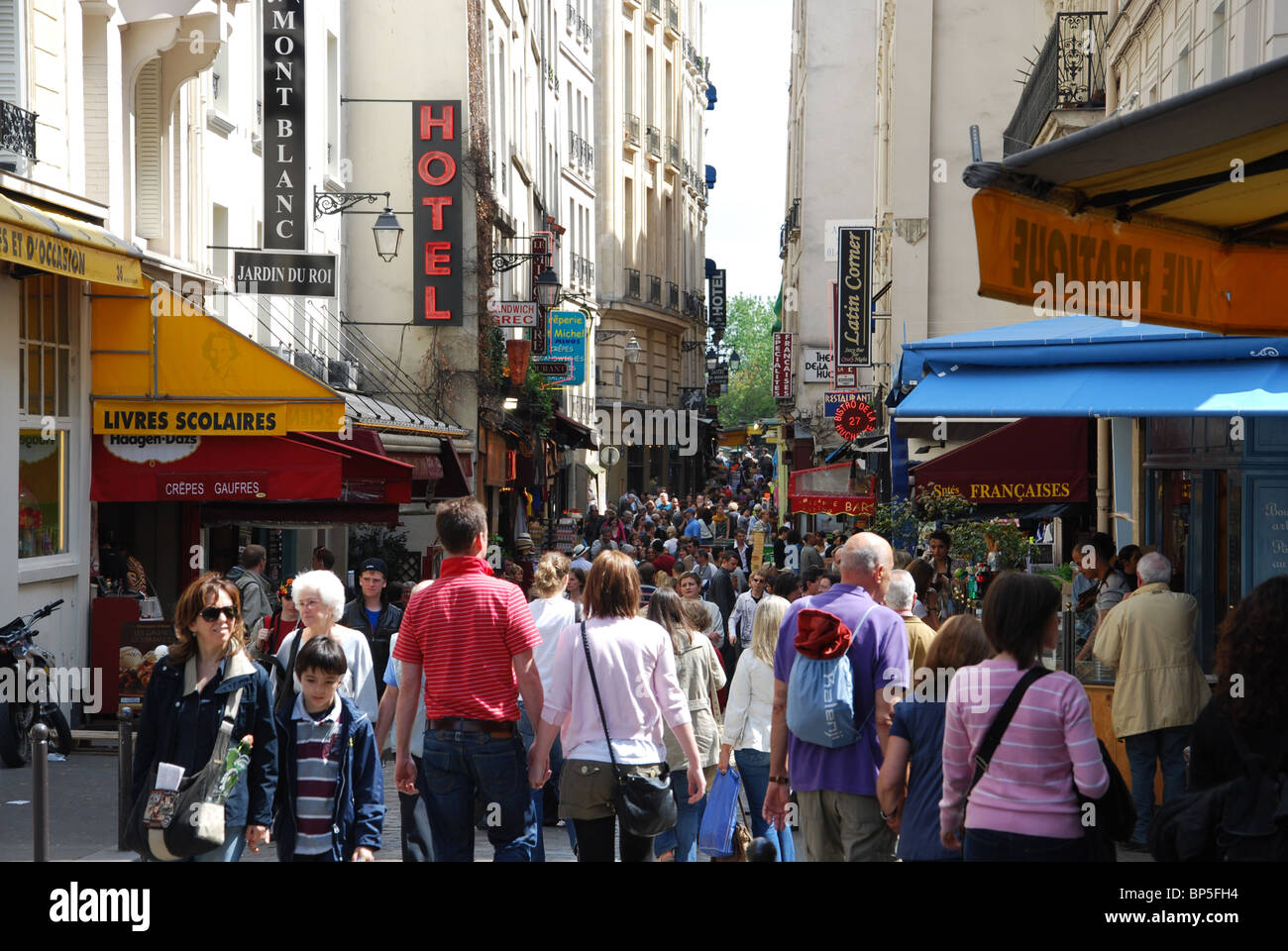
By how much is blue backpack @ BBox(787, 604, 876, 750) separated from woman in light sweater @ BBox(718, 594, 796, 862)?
52.6 inches

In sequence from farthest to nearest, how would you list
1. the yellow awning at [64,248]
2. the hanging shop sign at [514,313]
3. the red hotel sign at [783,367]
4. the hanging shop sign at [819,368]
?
the red hotel sign at [783,367], the hanging shop sign at [819,368], the hanging shop sign at [514,313], the yellow awning at [64,248]

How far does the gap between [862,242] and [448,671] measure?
2891 centimetres

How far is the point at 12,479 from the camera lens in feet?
42.0

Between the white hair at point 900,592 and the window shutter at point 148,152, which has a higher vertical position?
the window shutter at point 148,152

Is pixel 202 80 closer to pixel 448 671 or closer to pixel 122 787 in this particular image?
pixel 122 787

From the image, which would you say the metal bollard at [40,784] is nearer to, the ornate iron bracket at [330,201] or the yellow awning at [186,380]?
the yellow awning at [186,380]

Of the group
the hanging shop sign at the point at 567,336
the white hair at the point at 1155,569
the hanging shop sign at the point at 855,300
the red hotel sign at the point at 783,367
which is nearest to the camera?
the white hair at the point at 1155,569

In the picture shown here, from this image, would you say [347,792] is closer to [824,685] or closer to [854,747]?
[824,685]

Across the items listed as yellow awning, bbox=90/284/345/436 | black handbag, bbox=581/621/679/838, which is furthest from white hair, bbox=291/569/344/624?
yellow awning, bbox=90/284/345/436

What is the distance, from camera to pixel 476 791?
22.2ft

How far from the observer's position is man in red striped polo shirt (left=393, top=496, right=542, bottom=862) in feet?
21.9

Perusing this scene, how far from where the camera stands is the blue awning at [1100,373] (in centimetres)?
761

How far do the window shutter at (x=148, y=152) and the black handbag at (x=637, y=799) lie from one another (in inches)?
442

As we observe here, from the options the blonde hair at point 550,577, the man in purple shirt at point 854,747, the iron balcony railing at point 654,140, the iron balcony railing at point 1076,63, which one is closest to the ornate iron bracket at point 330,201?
the iron balcony railing at point 1076,63
